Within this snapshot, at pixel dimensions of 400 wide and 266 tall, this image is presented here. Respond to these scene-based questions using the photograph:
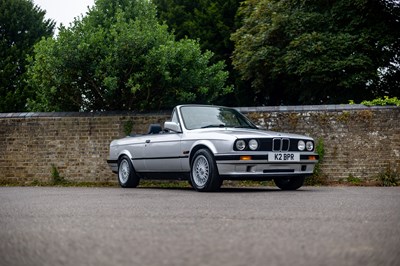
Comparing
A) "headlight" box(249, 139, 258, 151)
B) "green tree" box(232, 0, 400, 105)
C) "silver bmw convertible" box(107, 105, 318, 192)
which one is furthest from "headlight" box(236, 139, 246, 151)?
"green tree" box(232, 0, 400, 105)

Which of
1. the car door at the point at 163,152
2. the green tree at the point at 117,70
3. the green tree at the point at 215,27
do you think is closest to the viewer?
the car door at the point at 163,152

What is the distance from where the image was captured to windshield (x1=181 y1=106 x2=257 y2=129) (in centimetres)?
1179

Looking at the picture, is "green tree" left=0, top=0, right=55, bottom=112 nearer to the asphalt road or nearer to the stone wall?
the stone wall

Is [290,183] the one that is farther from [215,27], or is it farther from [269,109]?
[215,27]

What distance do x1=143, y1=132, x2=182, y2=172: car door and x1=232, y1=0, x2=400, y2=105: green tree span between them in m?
15.7

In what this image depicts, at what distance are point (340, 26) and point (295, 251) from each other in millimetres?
25234

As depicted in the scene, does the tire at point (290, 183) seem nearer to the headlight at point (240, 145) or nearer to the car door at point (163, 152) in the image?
the headlight at point (240, 145)

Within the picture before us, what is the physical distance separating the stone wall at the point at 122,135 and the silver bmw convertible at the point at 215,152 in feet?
9.09

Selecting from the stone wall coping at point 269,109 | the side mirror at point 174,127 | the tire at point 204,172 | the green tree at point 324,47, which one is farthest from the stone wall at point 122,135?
the green tree at point 324,47

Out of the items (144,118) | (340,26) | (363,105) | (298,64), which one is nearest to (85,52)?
(144,118)

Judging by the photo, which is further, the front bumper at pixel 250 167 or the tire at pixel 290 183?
the tire at pixel 290 183

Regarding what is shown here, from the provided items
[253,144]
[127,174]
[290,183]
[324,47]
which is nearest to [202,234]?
[253,144]

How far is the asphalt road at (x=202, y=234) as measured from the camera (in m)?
3.79

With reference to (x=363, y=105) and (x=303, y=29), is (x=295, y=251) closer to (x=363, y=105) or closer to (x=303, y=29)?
(x=363, y=105)
